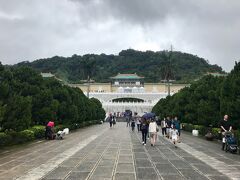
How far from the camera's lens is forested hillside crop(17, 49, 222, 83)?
114375 millimetres

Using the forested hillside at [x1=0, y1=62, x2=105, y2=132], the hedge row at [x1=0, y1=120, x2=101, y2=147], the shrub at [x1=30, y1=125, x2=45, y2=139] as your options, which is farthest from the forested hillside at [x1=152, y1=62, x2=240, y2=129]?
the shrub at [x1=30, y1=125, x2=45, y2=139]

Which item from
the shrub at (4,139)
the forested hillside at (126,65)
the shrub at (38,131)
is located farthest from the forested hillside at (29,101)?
the forested hillside at (126,65)

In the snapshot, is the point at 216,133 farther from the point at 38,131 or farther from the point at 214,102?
the point at 38,131

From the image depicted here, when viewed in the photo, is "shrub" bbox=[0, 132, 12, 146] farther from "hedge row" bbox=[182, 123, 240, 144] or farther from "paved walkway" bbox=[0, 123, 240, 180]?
"hedge row" bbox=[182, 123, 240, 144]

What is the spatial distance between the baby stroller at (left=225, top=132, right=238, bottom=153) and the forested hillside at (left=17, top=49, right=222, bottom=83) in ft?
309

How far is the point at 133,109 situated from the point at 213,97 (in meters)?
58.7

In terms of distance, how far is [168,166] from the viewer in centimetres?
1069

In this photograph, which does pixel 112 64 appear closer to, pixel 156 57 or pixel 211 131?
pixel 156 57

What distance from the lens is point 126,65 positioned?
128500 mm

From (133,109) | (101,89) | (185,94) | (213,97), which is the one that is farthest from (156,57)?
(213,97)

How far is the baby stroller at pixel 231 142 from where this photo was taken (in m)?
14.0

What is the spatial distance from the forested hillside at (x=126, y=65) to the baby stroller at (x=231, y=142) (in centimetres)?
9409

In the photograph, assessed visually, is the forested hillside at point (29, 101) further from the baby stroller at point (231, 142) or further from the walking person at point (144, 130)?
the baby stroller at point (231, 142)

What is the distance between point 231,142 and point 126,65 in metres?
115
